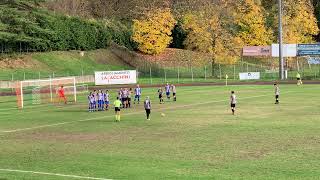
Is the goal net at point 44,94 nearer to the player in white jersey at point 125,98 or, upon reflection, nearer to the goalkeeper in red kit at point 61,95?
the goalkeeper in red kit at point 61,95

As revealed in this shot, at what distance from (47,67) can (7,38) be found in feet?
22.8

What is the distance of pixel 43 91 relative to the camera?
6162 cm

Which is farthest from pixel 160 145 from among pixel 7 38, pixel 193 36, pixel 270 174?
pixel 193 36

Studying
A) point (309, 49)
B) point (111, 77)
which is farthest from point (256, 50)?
point (111, 77)

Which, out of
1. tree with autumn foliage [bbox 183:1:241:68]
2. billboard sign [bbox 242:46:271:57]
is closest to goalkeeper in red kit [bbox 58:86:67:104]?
tree with autumn foliage [bbox 183:1:241:68]

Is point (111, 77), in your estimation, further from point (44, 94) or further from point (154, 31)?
point (154, 31)

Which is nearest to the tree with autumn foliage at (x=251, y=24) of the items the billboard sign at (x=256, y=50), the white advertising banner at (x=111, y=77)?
the billboard sign at (x=256, y=50)

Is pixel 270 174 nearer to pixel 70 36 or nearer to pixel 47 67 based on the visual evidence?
pixel 47 67

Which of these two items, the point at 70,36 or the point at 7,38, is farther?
the point at 70,36

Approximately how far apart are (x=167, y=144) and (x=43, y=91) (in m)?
39.6

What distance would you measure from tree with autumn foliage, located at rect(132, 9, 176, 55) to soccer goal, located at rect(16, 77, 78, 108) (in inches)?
1069

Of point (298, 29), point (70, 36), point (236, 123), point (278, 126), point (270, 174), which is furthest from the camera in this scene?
point (298, 29)

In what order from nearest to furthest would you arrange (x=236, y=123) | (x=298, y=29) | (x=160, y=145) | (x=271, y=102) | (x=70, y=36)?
1. (x=160, y=145)
2. (x=236, y=123)
3. (x=271, y=102)
4. (x=70, y=36)
5. (x=298, y=29)

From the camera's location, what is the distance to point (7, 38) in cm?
7512
